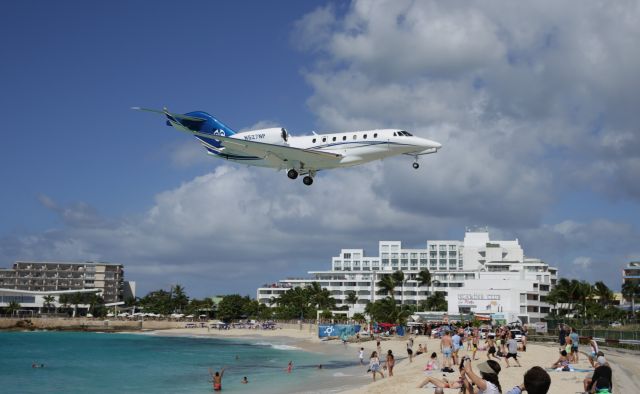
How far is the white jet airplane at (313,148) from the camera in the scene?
3550 centimetres

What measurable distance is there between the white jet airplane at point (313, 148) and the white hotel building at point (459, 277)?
5515 centimetres

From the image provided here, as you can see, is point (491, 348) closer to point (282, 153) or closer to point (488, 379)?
point (282, 153)

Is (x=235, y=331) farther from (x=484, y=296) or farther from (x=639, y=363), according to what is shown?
(x=639, y=363)

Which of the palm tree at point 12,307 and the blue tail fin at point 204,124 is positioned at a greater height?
the blue tail fin at point 204,124

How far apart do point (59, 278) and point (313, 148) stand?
502 ft

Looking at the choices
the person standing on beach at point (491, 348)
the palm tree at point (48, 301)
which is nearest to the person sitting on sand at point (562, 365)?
the person standing on beach at point (491, 348)

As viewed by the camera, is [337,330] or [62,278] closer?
[337,330]

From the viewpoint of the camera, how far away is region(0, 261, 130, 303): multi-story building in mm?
170250

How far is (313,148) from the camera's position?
1479 inches

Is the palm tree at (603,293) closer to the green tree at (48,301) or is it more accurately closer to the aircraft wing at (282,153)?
the aircraft wing at (282,153)

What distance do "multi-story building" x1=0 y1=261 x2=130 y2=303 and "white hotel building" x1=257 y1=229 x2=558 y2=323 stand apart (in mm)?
43323

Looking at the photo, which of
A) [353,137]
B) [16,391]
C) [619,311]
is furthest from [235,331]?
[353,137]

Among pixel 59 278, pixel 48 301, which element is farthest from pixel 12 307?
pixel 59 278

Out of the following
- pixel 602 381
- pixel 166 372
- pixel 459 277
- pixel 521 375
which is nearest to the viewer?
pixel 602 381
